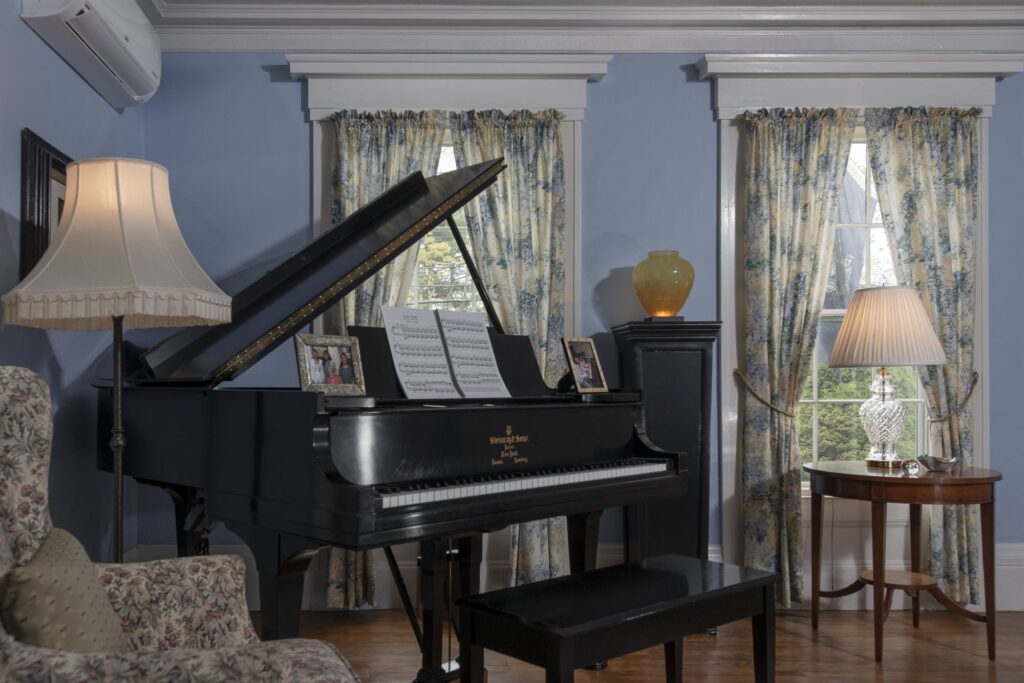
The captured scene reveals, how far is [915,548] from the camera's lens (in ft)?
13.7

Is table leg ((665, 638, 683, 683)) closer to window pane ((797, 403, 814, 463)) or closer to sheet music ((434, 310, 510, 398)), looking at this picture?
sheet music ((434, 310, 510, 398))

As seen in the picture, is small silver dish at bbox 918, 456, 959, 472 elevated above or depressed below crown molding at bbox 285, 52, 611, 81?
below

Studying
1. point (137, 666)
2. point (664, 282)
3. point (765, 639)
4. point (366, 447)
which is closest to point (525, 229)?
point (664, 282)

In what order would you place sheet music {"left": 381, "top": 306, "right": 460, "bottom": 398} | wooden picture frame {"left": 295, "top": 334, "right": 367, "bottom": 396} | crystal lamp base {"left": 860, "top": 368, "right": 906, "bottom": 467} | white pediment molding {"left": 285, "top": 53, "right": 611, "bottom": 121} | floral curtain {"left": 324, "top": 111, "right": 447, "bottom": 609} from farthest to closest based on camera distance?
white pediment molding {"left": 285, "top": 53, "right": 611, "bottom": 121} < floral curtain {"left": 324, "top": 111, "right": 447, "bottom": 609} < crystal lamp base {"left": 860, "top": 368, "right": 906, "bottom": 467} < sheet music {"left": 381, "top": 306, "right": 460, "bottom": 398} < wooden picture frame {"left": 295, "top": 334, "right": 367, "bottom": 396}

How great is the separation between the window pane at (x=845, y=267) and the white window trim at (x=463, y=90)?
1.38m

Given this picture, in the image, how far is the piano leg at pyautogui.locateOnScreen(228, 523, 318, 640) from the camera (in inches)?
95.2

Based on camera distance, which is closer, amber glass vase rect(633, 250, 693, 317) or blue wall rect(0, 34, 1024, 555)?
amber glass vase rect(633, 250, 693, 317)

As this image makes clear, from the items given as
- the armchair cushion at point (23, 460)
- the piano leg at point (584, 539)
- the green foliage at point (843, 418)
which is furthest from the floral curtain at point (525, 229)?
the armchair cushion at point (23, 460)

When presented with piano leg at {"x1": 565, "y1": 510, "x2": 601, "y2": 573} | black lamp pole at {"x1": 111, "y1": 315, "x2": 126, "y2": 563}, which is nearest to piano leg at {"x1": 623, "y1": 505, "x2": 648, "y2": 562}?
piano leg at {"x1": 565, "y1": 510, "x2": 601, "y2": 573}

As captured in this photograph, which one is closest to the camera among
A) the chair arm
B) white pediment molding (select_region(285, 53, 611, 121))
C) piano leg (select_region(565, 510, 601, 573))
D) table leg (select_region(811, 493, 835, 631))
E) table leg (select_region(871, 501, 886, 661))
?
the chair arm

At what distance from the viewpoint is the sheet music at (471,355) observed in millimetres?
3074

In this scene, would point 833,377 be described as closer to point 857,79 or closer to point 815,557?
point 815,557

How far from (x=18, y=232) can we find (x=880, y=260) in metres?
4.06

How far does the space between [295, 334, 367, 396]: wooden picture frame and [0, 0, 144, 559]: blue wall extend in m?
1.23
